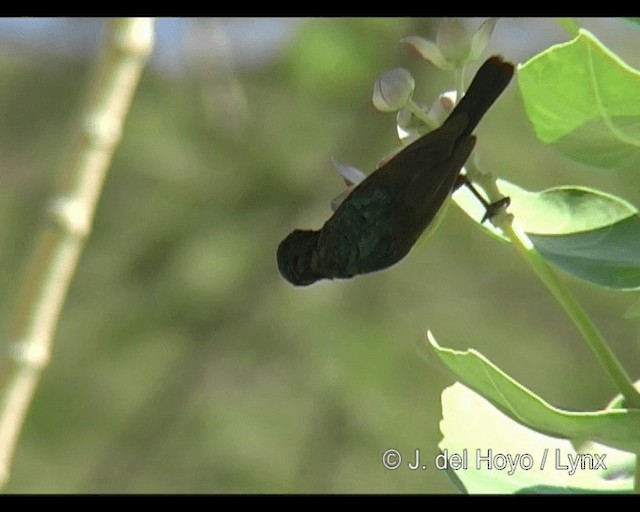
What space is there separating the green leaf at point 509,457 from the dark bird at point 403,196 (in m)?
0.16

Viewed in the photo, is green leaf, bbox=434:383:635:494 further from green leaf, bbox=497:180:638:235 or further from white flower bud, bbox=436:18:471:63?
white flower bud, bbox=436:18:471:63

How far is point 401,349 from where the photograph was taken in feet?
13.2

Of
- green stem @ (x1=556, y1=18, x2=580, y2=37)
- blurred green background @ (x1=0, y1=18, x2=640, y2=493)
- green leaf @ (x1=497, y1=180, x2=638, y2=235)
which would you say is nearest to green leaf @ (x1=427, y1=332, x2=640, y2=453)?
green leaf @ (x1=497, y1=180, x2=638, y2=235)

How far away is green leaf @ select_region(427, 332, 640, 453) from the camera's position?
0.77 metres

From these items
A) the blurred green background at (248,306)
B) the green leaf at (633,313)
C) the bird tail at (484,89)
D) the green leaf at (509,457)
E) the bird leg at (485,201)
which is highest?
the blurred green background at (248,306)

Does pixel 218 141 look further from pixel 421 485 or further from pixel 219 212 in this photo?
pixel 421 485

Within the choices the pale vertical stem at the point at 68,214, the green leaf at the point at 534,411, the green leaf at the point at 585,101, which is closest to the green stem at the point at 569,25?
the green leaf at the point at 585,101

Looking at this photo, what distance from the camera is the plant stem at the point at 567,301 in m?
0.79

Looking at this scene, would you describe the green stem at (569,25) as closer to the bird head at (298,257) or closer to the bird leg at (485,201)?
the bird leg at (485,201)

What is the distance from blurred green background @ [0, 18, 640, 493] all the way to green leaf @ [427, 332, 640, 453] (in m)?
2.86

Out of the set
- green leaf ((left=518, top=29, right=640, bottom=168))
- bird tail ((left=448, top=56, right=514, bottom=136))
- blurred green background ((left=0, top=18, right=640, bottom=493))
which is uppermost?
blurred green background ((left=0, top=18, right=640, bottom=493))

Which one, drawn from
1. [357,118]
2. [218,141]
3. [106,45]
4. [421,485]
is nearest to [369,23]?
[357,118]

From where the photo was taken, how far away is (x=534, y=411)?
81cm

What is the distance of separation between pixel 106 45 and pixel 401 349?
2.76 m
